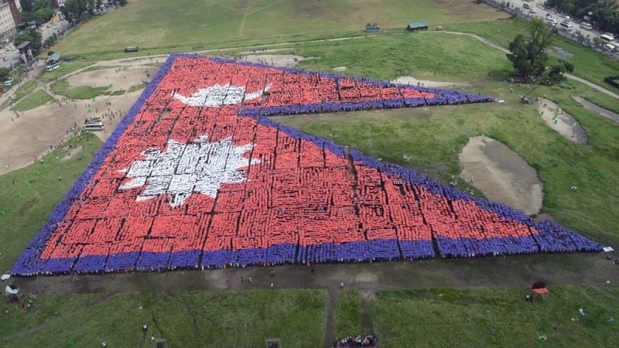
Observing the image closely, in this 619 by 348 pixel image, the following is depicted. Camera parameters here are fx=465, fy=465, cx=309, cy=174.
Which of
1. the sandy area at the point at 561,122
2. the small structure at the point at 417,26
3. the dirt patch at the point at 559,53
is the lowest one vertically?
the sandy area at the point at 561,122

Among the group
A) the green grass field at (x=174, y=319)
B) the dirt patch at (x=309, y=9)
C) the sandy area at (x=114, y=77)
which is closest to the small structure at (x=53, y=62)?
the sandy area at (x=114, y=77)

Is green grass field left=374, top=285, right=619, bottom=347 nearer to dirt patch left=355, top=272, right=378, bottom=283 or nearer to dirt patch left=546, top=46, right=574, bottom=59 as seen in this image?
dirt patch left=355, top=272, right=378, bottom=283

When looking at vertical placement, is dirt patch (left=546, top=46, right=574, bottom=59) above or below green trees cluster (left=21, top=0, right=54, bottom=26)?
above

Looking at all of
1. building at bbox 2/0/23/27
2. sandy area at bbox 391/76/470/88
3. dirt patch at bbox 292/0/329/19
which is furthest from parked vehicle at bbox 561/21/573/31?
building at bbox 2/0/23/27

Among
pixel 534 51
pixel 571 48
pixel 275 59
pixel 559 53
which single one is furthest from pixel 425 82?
pixel 571 48

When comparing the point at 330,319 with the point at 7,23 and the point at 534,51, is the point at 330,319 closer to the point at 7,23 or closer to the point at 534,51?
the point at 534,51

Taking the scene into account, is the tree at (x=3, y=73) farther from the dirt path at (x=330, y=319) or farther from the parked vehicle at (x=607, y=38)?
the parked vehicle at (x=607, y=38)
